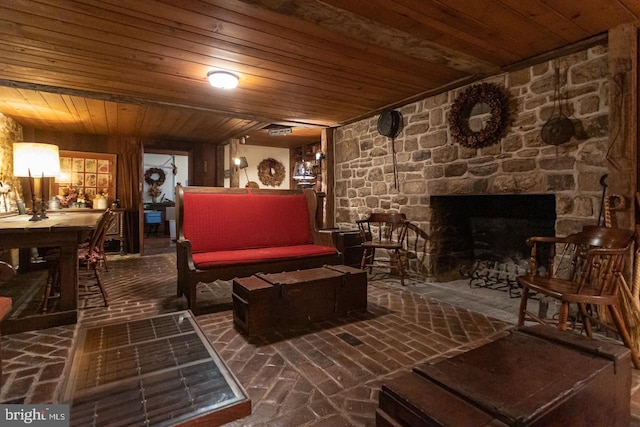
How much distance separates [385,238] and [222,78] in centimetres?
271

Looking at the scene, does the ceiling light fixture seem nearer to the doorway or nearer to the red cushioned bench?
the red cushioned bench

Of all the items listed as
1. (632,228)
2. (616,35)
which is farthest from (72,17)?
(632,228)

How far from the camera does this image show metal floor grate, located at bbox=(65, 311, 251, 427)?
4.83 feet

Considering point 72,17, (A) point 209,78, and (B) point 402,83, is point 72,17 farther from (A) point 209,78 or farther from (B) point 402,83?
(B) point 402,83

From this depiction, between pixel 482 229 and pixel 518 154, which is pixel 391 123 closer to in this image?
pixel 518 154

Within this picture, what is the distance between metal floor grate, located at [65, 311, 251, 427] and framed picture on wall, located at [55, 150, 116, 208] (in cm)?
425

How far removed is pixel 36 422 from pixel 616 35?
401 cm

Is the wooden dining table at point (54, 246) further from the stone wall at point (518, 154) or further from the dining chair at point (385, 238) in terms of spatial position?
the stone wall at point (518, 154)

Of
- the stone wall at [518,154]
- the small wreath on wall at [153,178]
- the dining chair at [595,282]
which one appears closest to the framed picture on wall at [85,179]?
the small wreath on wall at [153,178]

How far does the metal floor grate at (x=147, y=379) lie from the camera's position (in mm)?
1474

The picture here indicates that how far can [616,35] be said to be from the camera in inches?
92.1

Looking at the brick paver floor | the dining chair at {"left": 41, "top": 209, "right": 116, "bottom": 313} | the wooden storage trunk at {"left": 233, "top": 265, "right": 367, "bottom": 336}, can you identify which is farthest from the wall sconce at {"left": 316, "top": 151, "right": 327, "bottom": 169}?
the dining chair at {"left": 41, "top": 209, "right": 116, "bottom": 313}

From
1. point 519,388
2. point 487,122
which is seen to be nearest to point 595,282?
point 519,388

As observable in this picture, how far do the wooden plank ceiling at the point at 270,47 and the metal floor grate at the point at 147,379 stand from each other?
2.17 metres
